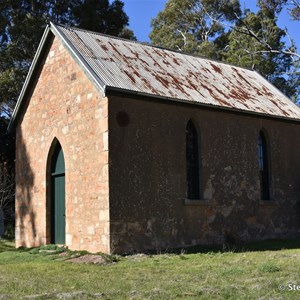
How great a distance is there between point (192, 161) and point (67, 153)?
13.3 ft

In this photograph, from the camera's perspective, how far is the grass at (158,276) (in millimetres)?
8383

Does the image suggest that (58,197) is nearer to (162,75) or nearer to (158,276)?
(162,75)

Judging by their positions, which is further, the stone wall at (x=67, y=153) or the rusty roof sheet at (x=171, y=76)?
the rusty roof sheet at (x=171, y=76)

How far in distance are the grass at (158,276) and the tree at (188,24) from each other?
29.0 m

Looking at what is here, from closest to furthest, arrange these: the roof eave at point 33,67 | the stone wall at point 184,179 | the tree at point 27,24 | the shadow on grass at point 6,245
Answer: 1. the stone wall at point 184,179
2. the roof eave at point 33,67
3. the shadow on grass at point 6,245
4. the tree at point 27,24

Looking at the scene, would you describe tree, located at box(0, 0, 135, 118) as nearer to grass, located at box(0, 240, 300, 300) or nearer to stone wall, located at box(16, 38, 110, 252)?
stone wall, located at box(16, 38, 110, 252)

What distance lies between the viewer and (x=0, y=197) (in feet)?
82.2

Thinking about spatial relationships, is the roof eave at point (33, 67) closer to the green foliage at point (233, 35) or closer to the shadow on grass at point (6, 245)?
the shadow on grass at point (6, 245)

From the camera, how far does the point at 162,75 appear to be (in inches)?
699

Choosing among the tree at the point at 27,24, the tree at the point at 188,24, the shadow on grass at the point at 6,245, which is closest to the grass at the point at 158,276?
the shadow on grass at the point at 6,245

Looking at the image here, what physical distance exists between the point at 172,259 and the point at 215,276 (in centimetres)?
345

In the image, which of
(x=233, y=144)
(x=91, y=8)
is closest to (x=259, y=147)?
(x=233, y=144)

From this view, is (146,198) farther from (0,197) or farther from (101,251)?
(0,197)

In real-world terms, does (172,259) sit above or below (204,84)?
below
